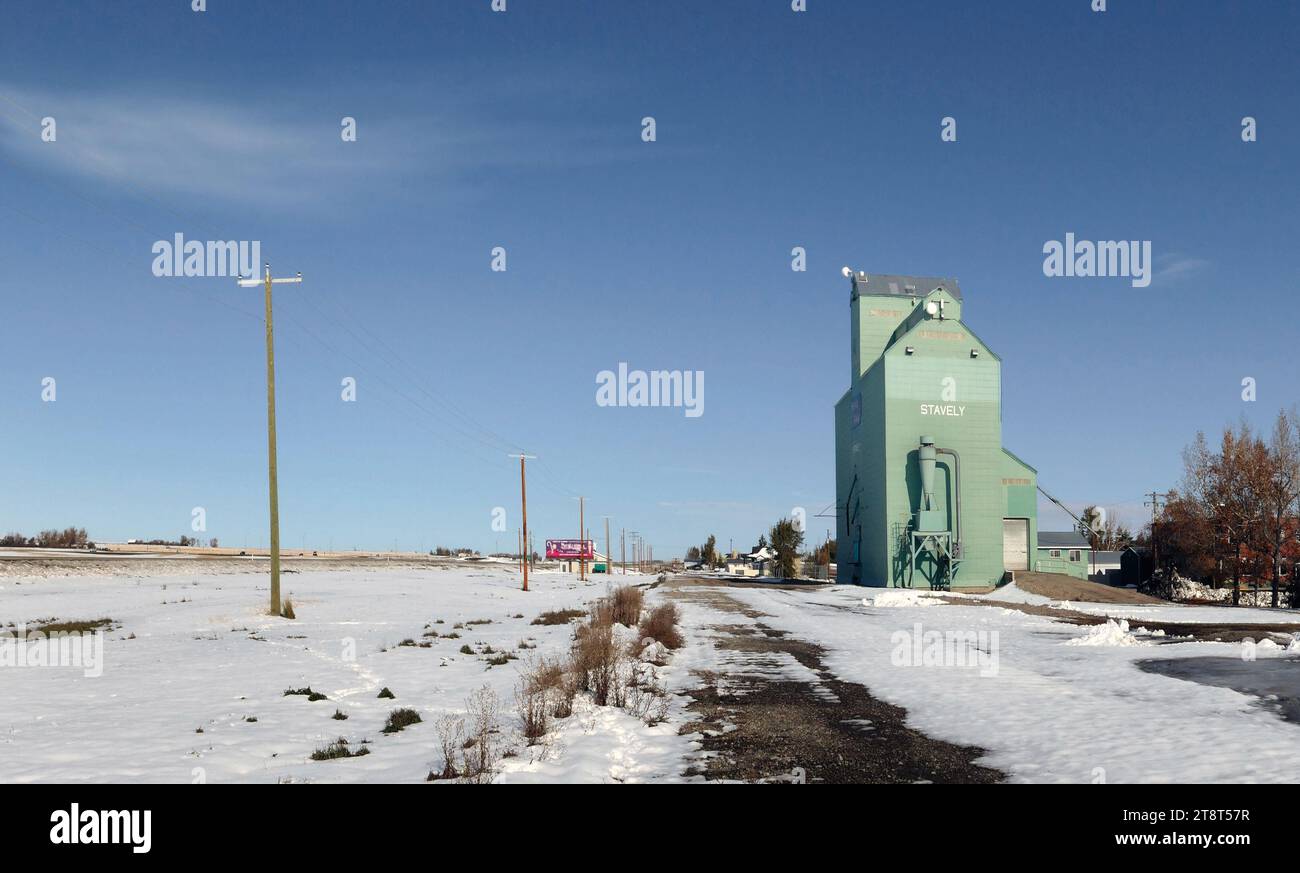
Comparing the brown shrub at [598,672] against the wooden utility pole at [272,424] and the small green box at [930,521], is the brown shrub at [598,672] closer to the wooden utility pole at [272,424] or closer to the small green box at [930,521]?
the wooden utility pole at [272,424]

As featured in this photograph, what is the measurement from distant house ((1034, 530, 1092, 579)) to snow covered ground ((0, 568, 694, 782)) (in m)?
62.3

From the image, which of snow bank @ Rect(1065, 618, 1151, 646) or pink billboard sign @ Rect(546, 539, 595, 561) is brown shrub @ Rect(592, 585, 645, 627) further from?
pink billboard sign @ Rect(546, 539, 595, 561)

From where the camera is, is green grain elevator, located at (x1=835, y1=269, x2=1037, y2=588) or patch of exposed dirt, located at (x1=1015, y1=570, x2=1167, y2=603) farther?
green grain elevator, located at (x1=835, y1=269, x2=1037, y2=588)

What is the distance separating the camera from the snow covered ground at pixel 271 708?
903 cm

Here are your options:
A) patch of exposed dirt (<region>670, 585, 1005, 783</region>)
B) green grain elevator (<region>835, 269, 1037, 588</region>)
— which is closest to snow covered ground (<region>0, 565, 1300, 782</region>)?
patch of exposed dirt (<region>670, 585, 1005, 783</region>)

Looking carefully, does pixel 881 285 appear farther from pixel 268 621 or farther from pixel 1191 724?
pixel 1191 724

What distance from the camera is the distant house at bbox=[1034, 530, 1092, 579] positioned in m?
77.5

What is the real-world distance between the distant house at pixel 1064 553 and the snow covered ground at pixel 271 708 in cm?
A: 6227

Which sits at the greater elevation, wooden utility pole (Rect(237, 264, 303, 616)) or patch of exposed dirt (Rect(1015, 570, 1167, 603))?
wooden utility pole (Rect(237, 264, 303, 616))

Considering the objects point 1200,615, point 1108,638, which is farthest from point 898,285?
point 1108,638

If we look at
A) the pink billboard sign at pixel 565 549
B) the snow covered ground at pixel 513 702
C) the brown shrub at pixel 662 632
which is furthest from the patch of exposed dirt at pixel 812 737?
the pink billboard sign at pixel 565 549

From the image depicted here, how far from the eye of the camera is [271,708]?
12.6m
